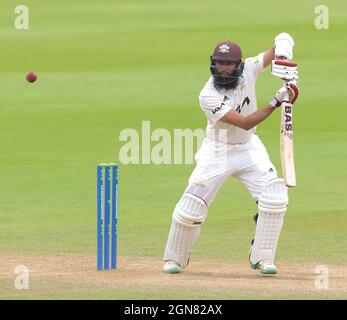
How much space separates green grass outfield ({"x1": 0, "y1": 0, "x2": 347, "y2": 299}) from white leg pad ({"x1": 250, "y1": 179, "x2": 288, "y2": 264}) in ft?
2.50

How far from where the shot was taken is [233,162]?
443 inches

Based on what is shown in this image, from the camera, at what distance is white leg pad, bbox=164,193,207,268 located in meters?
11.2

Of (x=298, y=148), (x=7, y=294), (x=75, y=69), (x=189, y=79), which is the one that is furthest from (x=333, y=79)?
(x=7, y=294)

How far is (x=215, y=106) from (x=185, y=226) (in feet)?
3.31

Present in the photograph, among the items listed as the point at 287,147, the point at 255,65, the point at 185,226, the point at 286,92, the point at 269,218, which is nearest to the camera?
the point at 286,92

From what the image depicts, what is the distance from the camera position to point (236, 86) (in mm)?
11195

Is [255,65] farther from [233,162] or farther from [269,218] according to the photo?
[269,218]

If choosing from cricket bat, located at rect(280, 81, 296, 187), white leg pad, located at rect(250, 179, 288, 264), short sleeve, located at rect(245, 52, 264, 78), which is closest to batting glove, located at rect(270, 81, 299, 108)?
cricket bat, located at rect(280, 81, 296, 187)

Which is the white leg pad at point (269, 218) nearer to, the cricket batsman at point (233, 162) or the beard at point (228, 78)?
the cricket batsman at point (233, 162)

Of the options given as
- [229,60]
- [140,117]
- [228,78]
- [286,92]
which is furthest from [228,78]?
[140,117]

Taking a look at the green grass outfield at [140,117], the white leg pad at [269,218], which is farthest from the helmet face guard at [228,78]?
the green grass outfield at [140,117]

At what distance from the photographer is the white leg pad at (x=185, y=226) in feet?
36.6

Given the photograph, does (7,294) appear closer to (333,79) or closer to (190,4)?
(333,79)

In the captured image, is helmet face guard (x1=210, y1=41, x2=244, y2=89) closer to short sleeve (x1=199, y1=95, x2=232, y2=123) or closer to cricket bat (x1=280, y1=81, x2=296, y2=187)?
short sleeve (x1=199, y1=95, x2=232, y2=123)
